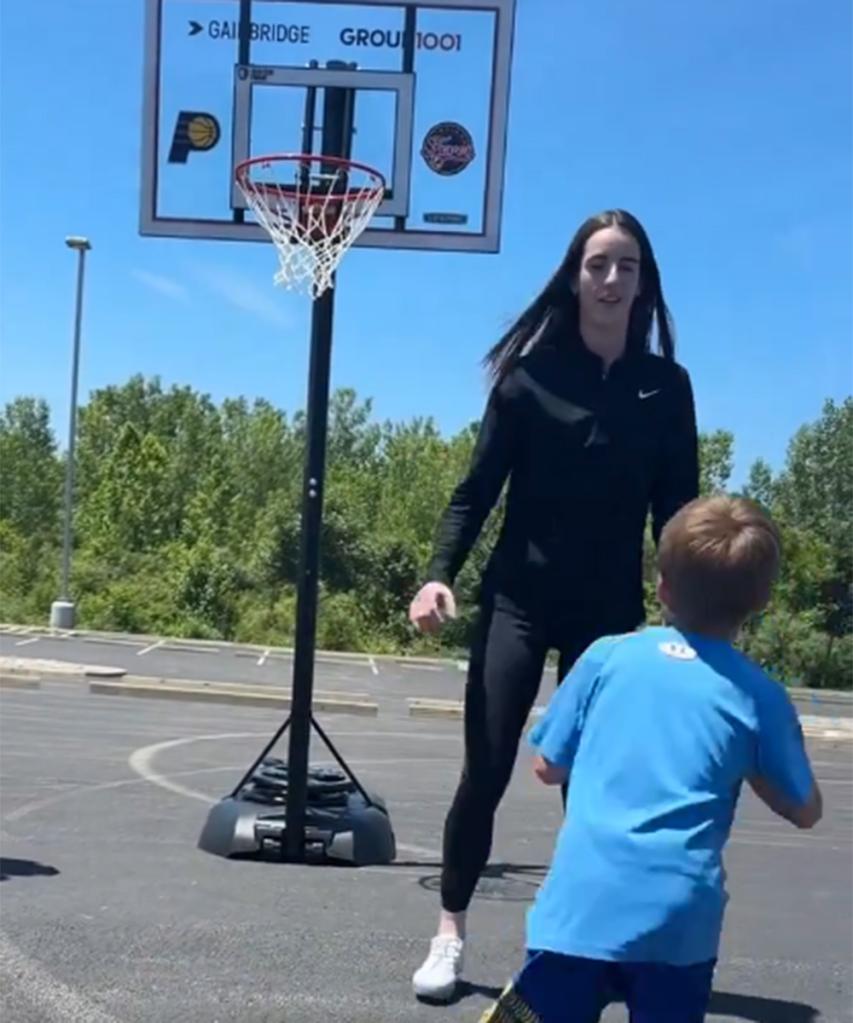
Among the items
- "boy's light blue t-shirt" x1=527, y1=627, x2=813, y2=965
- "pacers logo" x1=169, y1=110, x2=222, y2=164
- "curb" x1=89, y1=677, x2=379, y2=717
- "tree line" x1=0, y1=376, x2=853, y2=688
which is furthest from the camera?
"tree line" x1=0, y1=376, x2=853, y2=688

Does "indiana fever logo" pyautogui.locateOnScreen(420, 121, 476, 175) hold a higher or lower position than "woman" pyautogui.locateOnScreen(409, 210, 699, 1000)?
higher

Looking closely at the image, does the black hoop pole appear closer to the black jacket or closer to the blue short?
the black jacket

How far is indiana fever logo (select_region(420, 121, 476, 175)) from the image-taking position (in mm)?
6227

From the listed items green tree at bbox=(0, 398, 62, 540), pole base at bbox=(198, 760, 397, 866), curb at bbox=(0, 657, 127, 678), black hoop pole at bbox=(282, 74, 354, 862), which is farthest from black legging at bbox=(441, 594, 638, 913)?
green tree at bbox=(0, 398, 62, 540)

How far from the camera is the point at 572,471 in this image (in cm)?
363

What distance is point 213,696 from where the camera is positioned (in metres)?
15.8

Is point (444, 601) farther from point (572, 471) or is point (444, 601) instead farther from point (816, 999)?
point (816, 999)

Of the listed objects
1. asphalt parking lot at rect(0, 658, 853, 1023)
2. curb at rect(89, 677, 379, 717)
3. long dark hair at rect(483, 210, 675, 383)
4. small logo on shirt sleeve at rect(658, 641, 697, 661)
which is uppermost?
long dark hair at rect(483, 210, 675, 383)

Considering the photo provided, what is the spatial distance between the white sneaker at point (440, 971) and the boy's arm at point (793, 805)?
4.75ft

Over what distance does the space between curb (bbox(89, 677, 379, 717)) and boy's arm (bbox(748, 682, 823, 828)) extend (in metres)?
13.2

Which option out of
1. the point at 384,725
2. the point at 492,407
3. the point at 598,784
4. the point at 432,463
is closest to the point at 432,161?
the point at 492,407

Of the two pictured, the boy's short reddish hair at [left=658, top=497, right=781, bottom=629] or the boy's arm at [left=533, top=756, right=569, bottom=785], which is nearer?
the boy's short reddish hair at [left=658, top=497, right=781, bottom=629]

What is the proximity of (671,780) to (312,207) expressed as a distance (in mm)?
3929

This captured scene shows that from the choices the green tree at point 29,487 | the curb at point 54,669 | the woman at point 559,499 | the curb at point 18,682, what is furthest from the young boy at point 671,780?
the green tree at point 29,487
